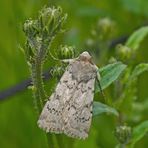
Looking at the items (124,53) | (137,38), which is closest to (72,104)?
(124,53)

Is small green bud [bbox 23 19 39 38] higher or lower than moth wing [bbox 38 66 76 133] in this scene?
higher

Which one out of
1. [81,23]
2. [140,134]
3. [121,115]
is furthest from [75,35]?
[140,134]

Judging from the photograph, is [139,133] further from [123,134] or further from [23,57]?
[23,57]

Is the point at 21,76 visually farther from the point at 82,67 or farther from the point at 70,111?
the point at 70,111

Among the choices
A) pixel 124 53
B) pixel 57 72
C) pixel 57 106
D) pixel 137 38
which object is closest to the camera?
pixel 57 72

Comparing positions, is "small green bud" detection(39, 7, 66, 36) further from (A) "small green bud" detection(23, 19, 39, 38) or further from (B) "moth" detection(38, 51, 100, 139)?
(B) "moth" detection(38, 51, 100, 139)

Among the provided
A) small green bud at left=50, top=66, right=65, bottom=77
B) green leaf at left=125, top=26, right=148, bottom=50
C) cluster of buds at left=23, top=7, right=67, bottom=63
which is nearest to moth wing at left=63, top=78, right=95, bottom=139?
small green bud at left=50, top=66, right=65, bottom=77

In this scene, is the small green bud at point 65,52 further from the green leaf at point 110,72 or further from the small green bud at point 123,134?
the small green bud at point 123,134
